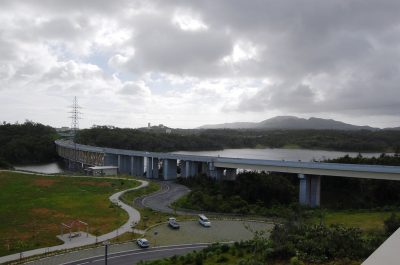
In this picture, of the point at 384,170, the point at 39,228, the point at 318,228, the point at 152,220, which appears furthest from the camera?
the point at 384,170

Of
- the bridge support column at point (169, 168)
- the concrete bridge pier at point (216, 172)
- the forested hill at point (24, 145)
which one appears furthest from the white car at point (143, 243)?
the forested hill at point (24, 145)

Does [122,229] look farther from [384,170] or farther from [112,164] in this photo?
[112,164]

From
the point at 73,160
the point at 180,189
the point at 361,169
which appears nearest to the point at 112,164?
the point at 73,160

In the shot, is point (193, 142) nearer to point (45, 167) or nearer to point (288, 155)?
point (288, 155)

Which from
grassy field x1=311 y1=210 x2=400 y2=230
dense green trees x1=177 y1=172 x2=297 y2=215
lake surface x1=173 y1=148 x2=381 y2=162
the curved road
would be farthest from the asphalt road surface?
lake surface x1=173 y1=148 x2=381 y2=162

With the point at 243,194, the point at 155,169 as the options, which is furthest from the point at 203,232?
the point at 155,169
